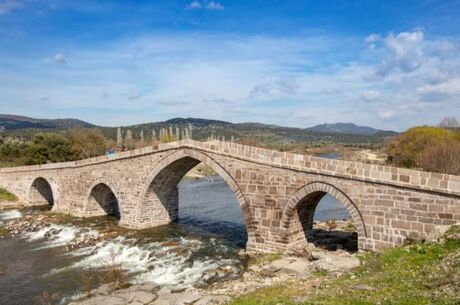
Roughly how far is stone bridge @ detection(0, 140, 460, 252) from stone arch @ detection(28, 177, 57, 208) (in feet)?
27.7

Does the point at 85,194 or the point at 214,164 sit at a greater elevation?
the point at 214,164

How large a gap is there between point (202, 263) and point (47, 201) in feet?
77.2

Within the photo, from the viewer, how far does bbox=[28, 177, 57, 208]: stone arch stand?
3484 cm

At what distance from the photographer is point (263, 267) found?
50.2 feet

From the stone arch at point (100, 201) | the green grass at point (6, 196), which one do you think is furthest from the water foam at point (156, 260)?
the green grass at point (6, 196)

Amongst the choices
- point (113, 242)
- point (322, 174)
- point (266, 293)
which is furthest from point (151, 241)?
point (266, 293)

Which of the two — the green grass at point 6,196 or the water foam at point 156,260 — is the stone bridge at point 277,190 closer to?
the water foam at point 156,260

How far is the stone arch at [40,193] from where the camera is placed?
3484 centimetres

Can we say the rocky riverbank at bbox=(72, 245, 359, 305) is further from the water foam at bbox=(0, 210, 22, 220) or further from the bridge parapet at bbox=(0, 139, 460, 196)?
the water foam at bbox=(0, 210, 22, 220)

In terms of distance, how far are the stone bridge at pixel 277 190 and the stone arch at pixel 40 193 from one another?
845cm

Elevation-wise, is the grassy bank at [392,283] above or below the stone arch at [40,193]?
above

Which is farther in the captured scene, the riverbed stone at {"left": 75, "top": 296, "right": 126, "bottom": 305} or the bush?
the bush

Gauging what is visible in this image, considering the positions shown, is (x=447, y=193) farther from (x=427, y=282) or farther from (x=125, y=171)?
(x=125, y=171)

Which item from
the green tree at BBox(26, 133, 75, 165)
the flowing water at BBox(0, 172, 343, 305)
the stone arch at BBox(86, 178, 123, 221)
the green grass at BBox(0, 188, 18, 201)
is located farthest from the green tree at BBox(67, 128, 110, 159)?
the stone arch at BBox(86, 178, 123, 221)
